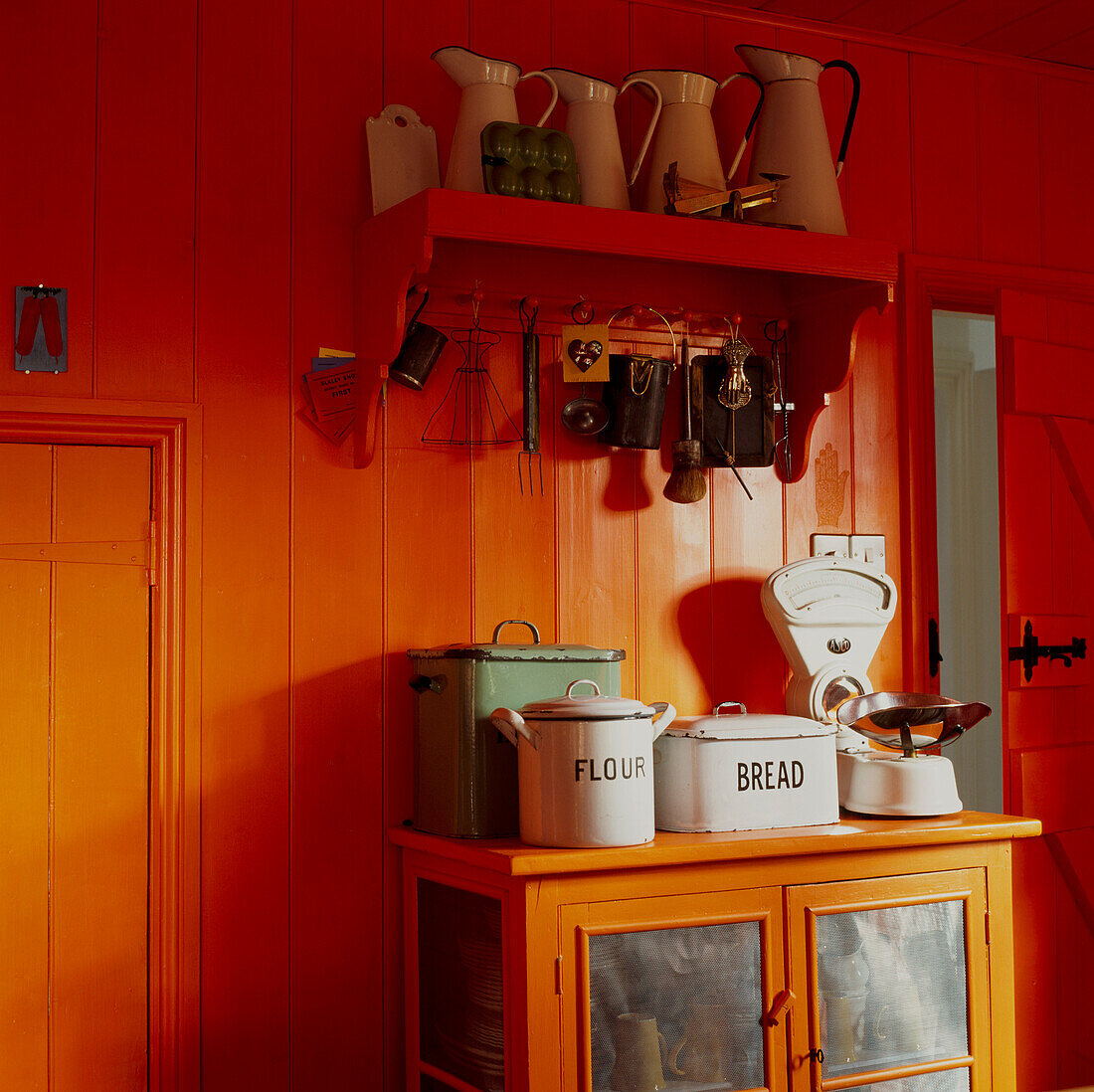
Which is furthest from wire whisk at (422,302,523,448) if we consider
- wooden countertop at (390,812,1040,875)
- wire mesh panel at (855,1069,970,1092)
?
wire mesh panel at (855,1069,970,1092)

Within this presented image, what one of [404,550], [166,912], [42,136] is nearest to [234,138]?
[42,136]

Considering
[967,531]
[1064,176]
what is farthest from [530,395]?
[967,531]

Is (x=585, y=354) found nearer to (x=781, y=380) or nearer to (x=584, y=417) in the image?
(x=584, y=417)

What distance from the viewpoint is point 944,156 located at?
3.23 meters

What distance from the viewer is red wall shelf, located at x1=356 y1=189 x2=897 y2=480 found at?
7.90 feet

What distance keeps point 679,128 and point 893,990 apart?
1.79 m

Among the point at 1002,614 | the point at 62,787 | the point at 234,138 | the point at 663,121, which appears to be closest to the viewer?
the point at 62,787

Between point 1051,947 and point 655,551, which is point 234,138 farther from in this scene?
point 1051,947

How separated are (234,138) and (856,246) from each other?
4.20 ft

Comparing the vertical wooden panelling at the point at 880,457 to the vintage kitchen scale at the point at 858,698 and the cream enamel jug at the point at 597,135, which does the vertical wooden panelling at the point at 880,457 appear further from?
the cream enamel jug at the point at 597,135

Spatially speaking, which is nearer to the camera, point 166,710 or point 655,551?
point 166,710

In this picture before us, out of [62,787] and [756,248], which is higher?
[756,248]

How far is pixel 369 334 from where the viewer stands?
8.33 feet

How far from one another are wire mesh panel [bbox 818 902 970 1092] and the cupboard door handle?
9 centimetres
